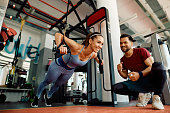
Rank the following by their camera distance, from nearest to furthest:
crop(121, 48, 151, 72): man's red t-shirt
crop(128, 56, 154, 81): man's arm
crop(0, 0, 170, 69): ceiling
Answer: crop(128, 56, 154, 81): man's arm → crop(121, 48, 151, 72): man's red t-shirt → crop(0, 0, 170, 69): ceiling

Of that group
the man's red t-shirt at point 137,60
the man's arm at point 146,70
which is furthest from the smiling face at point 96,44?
the man's arm at point 146,70

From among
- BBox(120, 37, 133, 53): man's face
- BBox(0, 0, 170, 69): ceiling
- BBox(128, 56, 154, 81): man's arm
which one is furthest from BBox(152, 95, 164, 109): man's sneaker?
BBox(0, 0, 170, 69): ceiling

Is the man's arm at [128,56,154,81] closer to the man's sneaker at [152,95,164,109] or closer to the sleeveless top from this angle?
the man's sneaker at [152,95,164,109]

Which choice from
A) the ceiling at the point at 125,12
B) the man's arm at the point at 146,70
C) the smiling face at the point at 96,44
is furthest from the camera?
the ceiling at the point at 125,12

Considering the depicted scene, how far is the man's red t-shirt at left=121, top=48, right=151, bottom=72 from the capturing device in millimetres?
1330

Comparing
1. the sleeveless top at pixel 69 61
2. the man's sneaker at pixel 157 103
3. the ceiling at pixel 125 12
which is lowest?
the man's sneaker at pixel 157 103

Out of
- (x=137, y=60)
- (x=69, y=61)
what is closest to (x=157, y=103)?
(x=137, y=60)

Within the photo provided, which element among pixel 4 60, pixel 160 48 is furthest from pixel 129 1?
pixel 4 60

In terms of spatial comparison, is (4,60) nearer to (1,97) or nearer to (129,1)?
(1,97)

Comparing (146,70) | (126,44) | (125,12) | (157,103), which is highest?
(125,12)

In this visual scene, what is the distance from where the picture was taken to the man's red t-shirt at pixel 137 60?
1.33m

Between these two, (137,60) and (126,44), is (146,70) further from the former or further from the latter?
(126,44)

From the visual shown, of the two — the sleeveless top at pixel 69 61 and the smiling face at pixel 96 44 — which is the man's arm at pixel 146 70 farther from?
the sleeveless top at pixel 69 61

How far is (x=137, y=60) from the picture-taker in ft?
4.55
